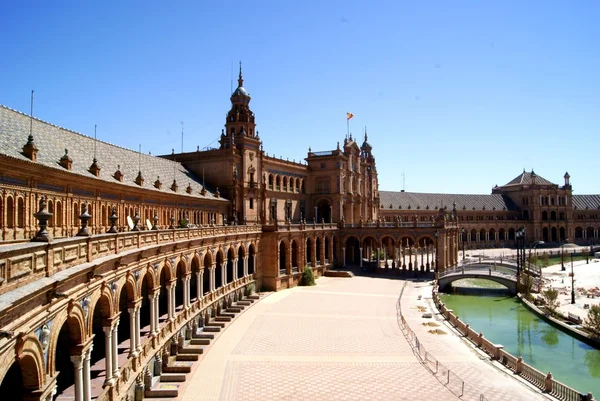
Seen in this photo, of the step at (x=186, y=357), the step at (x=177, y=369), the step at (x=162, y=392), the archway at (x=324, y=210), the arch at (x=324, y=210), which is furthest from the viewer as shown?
the archway at (x=324, y=210)

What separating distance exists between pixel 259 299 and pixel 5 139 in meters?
31.7

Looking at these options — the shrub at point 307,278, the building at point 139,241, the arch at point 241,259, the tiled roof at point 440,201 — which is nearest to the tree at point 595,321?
the building at point 139,241

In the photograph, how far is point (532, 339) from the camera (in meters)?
41.9

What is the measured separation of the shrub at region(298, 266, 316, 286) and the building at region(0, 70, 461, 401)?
91 centimetres

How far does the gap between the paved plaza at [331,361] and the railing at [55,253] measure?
9.20 m

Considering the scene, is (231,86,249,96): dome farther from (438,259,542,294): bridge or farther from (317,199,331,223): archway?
(438,259,542,294): bridge

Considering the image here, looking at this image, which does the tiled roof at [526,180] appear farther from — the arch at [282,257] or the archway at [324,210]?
the arch at [282,257]

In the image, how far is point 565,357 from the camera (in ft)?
121

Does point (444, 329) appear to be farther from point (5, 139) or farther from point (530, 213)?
point (530, 213)

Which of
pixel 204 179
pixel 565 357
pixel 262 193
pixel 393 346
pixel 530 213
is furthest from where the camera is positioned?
pixel 530 213

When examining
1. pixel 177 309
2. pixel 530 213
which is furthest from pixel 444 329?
pixel 530 213

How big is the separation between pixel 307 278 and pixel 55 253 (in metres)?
50.2

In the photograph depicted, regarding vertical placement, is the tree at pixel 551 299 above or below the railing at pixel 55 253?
below

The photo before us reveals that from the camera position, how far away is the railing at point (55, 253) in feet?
32.6
